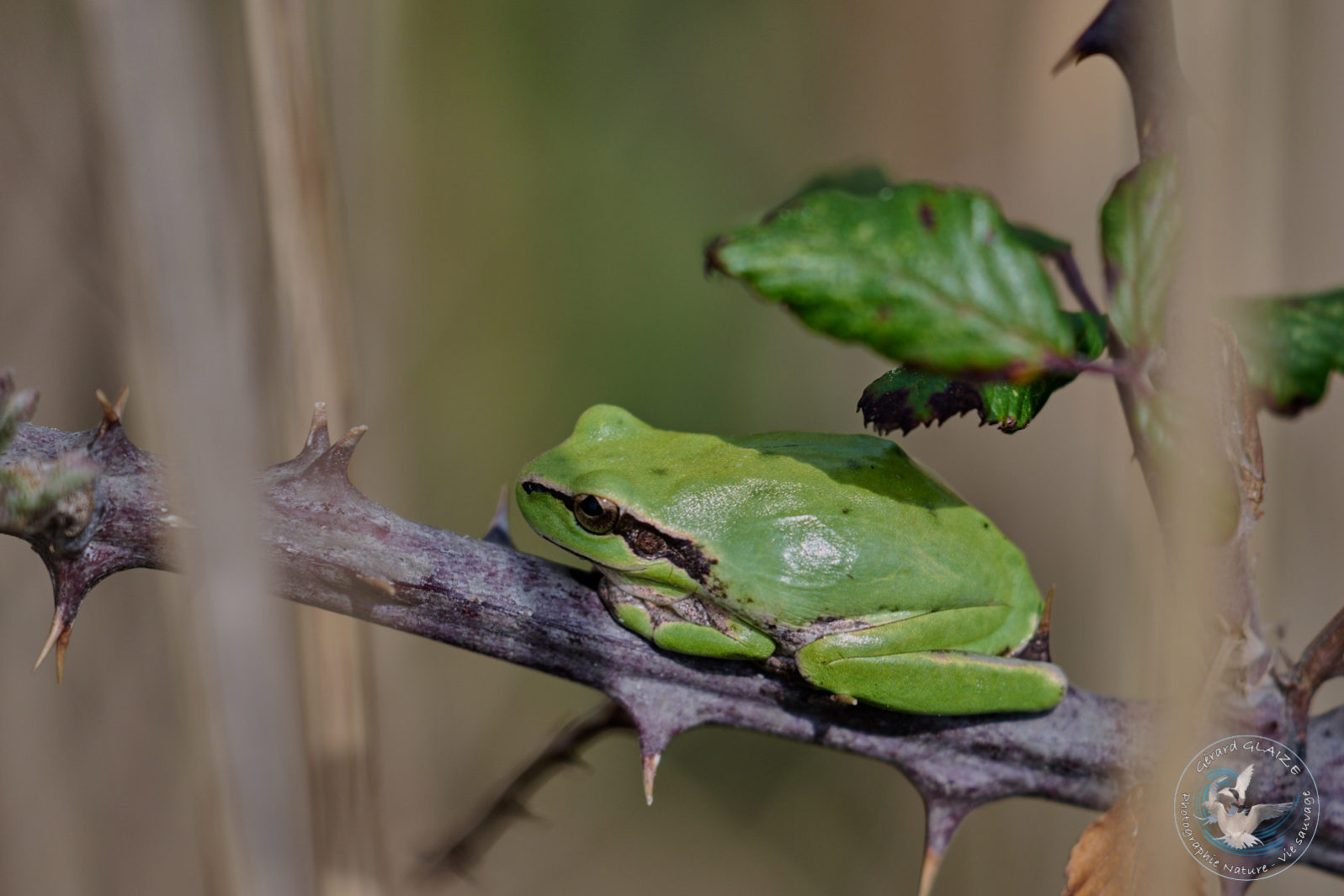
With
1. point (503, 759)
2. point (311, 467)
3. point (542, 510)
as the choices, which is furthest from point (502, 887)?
point (311, 467)

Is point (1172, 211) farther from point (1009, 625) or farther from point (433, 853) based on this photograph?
point (433, 853)

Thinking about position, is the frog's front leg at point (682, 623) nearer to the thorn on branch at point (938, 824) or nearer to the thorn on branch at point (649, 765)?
the thorn on branch at point (649, 765)

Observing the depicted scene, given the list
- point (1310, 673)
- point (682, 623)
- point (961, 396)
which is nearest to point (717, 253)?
point (961, 396)

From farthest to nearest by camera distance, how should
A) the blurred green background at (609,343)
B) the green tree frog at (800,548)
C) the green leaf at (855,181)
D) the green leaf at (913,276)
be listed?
1. the blurred green background at (609,343)
2. the green tree frog at (800,548)
3. the green leaf at (855,181)
4. the green leaf at (913,276)

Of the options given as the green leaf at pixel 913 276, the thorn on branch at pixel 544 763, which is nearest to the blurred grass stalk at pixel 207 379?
the thorn on branch at pixel 544 763

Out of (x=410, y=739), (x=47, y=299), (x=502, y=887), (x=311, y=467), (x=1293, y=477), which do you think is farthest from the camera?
(x=502, y=887)

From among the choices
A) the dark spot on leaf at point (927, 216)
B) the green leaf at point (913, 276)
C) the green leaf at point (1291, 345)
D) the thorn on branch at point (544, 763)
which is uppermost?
the dark spot on leaf at point (927, 216)
